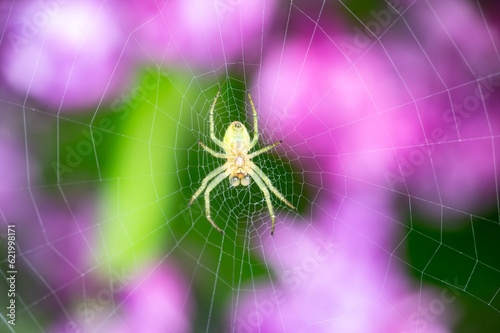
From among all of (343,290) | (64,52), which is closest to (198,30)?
(64,52)

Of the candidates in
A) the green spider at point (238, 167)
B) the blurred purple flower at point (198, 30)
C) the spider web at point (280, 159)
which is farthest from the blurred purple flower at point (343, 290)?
the green spider at point (238, 167)

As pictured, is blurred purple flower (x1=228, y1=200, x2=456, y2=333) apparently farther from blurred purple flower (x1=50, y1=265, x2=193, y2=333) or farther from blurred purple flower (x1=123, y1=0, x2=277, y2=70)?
blurred purple flower (x1=123, y1=0, x2=277, y2=70)

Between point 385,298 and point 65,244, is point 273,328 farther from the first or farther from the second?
point 65,244

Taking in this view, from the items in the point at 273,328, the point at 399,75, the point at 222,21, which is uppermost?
the point at 222,21

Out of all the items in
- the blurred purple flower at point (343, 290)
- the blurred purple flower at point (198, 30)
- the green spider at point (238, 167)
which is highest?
the blurred purple flower at point (198, 30)

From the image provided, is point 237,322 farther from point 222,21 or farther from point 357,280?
point 222,21

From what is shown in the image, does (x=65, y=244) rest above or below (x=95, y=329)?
above

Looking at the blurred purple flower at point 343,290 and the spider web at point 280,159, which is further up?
the spider web at point 280,159

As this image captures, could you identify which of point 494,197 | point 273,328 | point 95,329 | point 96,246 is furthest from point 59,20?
point 494,197

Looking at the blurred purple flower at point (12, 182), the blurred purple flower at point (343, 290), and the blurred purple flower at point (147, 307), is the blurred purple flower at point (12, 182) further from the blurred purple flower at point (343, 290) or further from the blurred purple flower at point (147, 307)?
the blurred purple flower at point (343, 290)
